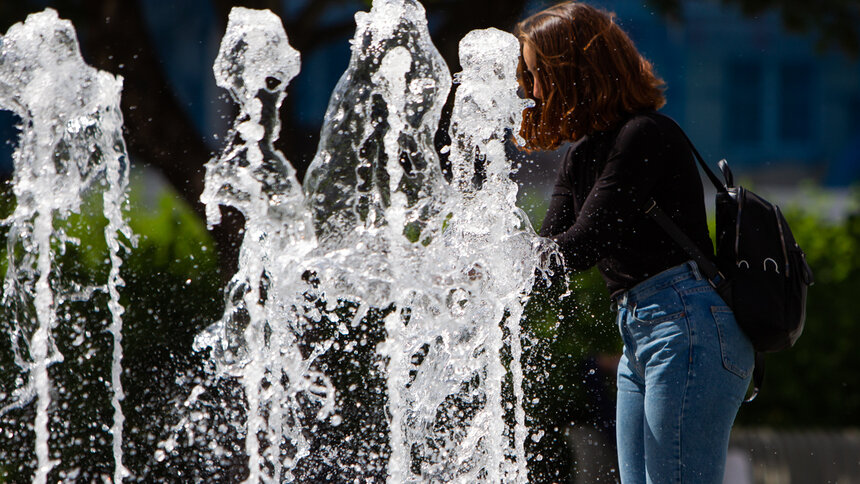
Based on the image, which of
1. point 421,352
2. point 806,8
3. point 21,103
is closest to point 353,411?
point 421,352

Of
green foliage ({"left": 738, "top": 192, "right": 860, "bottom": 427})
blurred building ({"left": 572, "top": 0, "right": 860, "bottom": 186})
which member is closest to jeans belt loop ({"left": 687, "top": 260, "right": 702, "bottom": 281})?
green foliage ({"left": 738, "top": 192, "right": 860, "bottom": 427})

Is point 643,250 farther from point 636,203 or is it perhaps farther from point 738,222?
point 738,222

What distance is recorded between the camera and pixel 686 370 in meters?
2.03

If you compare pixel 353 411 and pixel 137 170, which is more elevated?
pixel 137 170

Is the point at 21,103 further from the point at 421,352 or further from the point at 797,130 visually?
the point at 797,130

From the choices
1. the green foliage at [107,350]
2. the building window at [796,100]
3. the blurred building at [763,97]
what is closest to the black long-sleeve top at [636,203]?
the green foliage at [107,350]

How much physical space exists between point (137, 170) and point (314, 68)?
8.28m

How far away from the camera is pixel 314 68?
13.1 meters

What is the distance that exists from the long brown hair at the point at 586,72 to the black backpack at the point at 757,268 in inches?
7.2

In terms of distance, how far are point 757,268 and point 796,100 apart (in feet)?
41.5

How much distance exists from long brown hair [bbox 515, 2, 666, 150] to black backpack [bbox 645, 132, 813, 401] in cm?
18

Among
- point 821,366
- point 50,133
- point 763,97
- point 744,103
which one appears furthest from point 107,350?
point 763,97

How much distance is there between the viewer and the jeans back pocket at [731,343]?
6.68 ft

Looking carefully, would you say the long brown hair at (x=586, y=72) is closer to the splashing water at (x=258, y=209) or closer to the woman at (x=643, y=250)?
the woman at (x=643, y=250)
